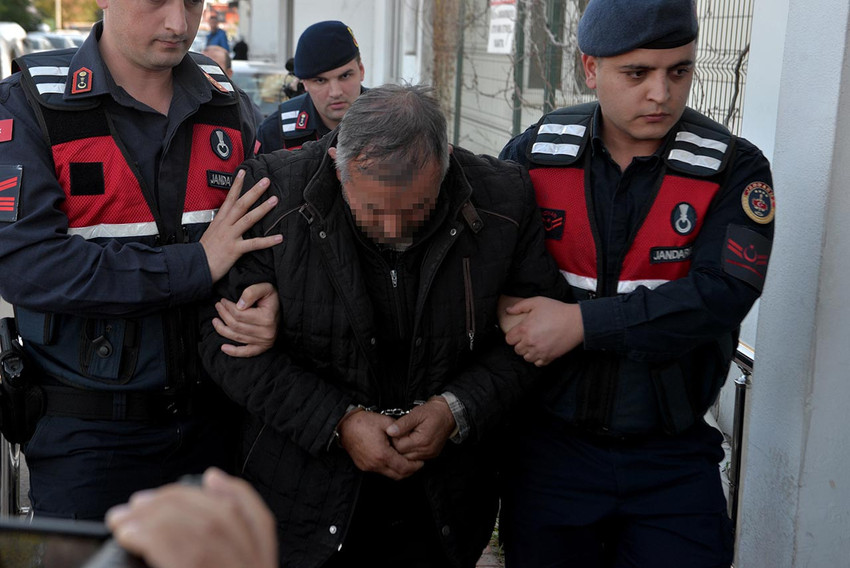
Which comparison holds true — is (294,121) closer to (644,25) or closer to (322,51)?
(322,51)

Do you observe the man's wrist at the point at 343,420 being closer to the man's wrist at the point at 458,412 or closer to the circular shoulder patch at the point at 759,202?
the man's wrist at the point at 458,412

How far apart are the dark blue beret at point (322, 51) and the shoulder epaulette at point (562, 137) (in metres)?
2.46

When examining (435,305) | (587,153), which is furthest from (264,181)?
(587,153)

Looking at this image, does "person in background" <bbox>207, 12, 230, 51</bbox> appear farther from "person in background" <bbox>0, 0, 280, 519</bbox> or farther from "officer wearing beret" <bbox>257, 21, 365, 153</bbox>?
"person in background" <bbox>0, 0, 280, 519</bbox>

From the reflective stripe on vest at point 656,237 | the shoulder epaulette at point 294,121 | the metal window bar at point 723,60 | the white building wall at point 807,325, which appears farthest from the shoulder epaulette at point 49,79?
the metal window bar at point 723,60

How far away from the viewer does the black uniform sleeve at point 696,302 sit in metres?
2.53

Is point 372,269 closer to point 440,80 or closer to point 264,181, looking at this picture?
point 264,181

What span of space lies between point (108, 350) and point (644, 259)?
1.46m

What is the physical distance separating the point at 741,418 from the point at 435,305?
1.22 metres

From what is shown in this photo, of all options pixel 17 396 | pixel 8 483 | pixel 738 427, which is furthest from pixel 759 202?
pixel 8 483

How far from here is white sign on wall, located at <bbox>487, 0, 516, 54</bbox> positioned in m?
7.85

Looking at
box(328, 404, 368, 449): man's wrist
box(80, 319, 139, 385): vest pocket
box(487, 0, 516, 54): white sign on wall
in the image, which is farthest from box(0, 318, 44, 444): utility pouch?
box(487, 0, 516, 54): white sign on wall

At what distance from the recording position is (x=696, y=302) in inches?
99.4

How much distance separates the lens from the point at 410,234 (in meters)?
2.55
